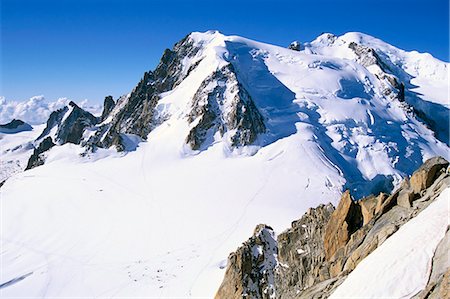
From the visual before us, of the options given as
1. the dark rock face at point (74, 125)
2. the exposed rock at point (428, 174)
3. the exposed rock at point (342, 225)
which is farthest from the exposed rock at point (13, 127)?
the exposed rock at point (428, 174)

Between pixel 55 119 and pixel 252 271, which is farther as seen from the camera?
pixel 55 119

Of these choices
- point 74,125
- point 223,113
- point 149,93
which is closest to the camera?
point 223,113

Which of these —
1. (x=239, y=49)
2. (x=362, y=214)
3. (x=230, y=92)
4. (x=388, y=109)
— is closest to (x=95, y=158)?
(x=230, y=92)

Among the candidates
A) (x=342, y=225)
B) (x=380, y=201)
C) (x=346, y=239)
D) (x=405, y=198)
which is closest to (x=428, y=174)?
(x=405, y=198)

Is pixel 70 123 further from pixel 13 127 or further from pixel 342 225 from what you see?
pixel 342 225

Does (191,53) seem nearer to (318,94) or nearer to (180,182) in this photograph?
(318,94)

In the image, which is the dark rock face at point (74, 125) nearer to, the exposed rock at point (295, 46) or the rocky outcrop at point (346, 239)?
the exposed rock at point (295, 46)

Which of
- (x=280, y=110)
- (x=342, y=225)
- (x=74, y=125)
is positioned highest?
(x=74, y=125)
